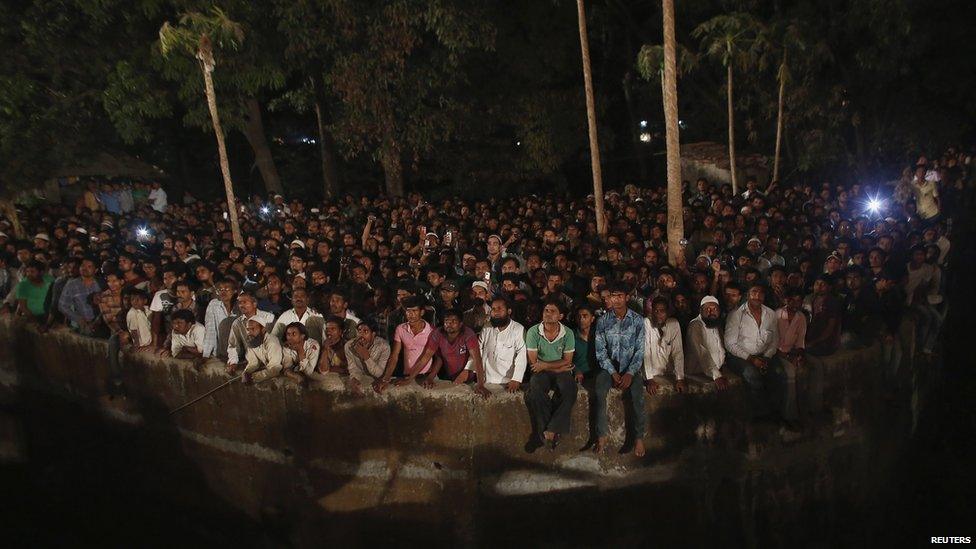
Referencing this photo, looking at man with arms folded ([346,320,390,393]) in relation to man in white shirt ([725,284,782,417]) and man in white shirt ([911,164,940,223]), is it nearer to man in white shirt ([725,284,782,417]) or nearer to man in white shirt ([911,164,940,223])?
man in white shirt ([725,284,782,417])

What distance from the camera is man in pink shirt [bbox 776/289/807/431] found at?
599 centimetres

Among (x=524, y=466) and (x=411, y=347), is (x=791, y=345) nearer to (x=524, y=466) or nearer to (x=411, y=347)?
(x=524, y=466)

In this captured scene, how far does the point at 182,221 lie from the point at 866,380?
12.7 m

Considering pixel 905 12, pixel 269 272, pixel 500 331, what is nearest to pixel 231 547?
pixel 269 272

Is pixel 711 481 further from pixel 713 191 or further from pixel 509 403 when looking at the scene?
pixel 713 191

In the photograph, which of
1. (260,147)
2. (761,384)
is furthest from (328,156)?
(761,384)

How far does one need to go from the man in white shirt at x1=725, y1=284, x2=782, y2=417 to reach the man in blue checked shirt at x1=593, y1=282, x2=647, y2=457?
943mm

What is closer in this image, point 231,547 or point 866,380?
point 866,380

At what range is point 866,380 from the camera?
646 cm

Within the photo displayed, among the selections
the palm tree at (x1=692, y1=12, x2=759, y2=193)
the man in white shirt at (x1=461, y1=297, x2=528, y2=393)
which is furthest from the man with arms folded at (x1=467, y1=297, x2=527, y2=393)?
the palm tree at (x1=692, y1=12, x2=759, y2=193)

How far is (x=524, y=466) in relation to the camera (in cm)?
617

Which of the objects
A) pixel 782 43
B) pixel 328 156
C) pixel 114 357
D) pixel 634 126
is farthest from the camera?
pixel 634 126

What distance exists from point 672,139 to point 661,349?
3.70 meters

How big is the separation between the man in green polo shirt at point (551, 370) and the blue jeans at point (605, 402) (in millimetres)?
227
